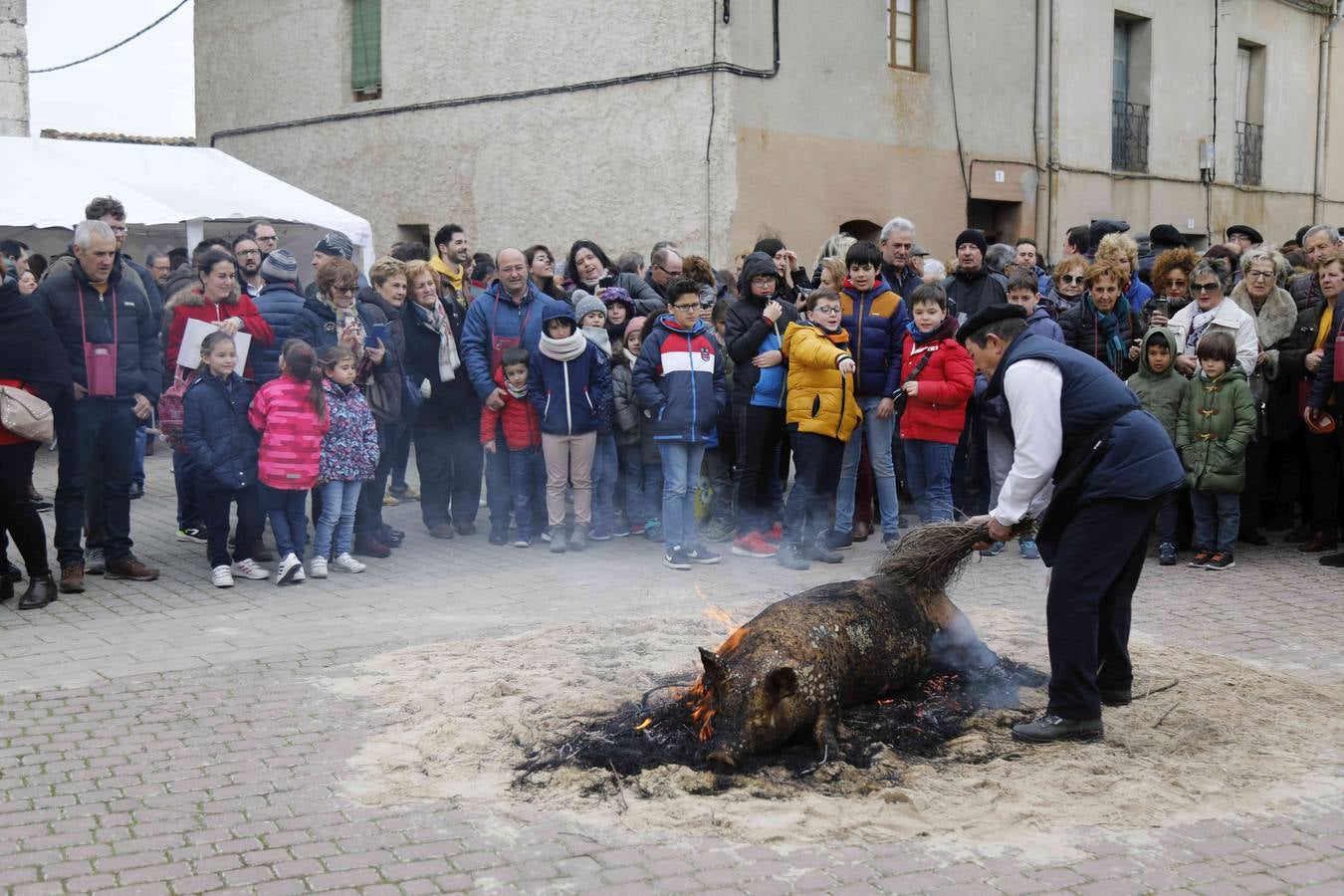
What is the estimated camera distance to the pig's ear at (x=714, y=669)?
5.61 m

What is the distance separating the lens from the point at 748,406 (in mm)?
10148

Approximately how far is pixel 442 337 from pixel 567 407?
128 centimetres

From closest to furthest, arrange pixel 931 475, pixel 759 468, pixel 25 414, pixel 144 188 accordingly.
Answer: pixel 25 414, pixel 931 475, pixel 759 468, pixel 144 188

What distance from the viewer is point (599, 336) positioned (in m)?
10.3

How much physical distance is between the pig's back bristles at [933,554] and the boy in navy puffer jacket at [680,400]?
3157mm

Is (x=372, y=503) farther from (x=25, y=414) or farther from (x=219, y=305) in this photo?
(x=25, y=414)

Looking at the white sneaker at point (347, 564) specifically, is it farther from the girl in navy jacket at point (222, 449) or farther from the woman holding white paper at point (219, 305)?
the woman holding white paper at point (219, 305)

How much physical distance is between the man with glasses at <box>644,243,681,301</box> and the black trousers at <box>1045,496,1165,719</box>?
19.8 feet

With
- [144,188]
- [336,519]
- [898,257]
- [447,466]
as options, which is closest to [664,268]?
[898,257]

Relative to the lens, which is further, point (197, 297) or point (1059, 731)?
point (197, 297)

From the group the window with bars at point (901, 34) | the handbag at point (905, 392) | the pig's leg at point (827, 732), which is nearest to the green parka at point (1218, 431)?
the handbag at point (905, 392)

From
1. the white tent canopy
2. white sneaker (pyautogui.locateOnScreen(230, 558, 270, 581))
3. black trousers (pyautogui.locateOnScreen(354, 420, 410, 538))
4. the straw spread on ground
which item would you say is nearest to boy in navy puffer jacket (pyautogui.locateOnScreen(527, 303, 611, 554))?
black trousers (pyautogui.locateOnScreen(354, 420, 410, 538))

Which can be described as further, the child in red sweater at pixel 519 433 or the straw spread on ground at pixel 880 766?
the child in red sweater at pixel 519 433

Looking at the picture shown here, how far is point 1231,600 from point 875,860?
5032mm
